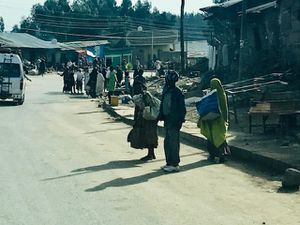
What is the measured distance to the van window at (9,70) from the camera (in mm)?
21703

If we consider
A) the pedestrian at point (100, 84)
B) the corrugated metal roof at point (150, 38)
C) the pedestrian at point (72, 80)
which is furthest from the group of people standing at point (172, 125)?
the corrugated metal roof at point (150, 38)

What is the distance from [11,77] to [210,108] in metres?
13.6

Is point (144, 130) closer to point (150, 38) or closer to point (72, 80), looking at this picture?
point (72, 80)

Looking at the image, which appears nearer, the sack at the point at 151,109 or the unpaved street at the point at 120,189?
the unpaved street at the point at 120,189

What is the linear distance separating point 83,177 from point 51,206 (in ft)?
6.08

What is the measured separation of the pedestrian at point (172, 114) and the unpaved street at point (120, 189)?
0.28 meters

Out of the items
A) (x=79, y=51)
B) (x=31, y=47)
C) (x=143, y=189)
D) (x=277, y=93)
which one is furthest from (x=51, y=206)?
(x=79, y=51)

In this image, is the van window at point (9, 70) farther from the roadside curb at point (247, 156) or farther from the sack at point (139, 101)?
the sack at point (139, 101)

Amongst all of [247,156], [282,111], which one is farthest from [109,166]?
[282,111]

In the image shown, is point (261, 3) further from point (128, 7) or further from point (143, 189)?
point (128, 7)

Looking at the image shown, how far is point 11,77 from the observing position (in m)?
21.7

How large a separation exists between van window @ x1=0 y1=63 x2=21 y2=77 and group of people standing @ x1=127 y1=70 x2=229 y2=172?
12.1 meters

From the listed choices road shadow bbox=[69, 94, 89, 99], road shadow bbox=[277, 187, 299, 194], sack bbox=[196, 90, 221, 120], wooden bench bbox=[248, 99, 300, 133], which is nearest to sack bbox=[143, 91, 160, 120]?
sack bbox=[196, 90, 221, 120]

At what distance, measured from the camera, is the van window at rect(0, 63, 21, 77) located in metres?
21.7
